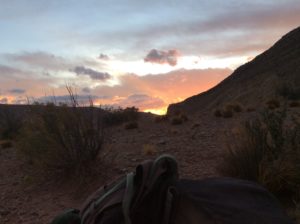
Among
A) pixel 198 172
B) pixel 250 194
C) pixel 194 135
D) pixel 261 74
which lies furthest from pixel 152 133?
pixel 261 74

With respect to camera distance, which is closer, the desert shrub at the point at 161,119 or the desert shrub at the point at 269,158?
the desert shrub at the point at 269,158

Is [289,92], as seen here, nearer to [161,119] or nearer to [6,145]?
[161,119]

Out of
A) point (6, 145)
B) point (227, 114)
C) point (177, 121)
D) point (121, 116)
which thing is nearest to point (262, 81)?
point (121, 116)

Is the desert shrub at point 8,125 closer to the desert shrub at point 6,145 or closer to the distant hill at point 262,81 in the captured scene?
the desert shrub at point 6,145

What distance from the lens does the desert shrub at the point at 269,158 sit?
29.7 feet

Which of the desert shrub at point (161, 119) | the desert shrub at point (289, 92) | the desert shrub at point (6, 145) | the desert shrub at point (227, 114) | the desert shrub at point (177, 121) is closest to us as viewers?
the desert shrub at point (6, 145)

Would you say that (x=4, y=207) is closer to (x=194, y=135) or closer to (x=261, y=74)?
(x=194, y=135)

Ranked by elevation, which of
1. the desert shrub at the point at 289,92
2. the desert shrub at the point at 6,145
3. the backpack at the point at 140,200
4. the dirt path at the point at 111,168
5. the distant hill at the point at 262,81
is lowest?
the dirt path at the point at 111,168

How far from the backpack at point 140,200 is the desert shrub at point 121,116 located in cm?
2049

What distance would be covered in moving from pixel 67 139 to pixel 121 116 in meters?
12.8

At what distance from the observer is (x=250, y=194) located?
130 inches

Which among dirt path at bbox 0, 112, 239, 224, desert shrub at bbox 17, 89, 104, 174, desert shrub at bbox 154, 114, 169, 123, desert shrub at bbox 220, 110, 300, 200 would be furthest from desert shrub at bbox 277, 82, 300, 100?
desert shrub at bbox 220, 110, 300, 200

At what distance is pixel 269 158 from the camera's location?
969 centimetres

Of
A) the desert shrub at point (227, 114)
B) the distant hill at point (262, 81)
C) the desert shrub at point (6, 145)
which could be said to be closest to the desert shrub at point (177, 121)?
the desert shrub at point (227, 114)
